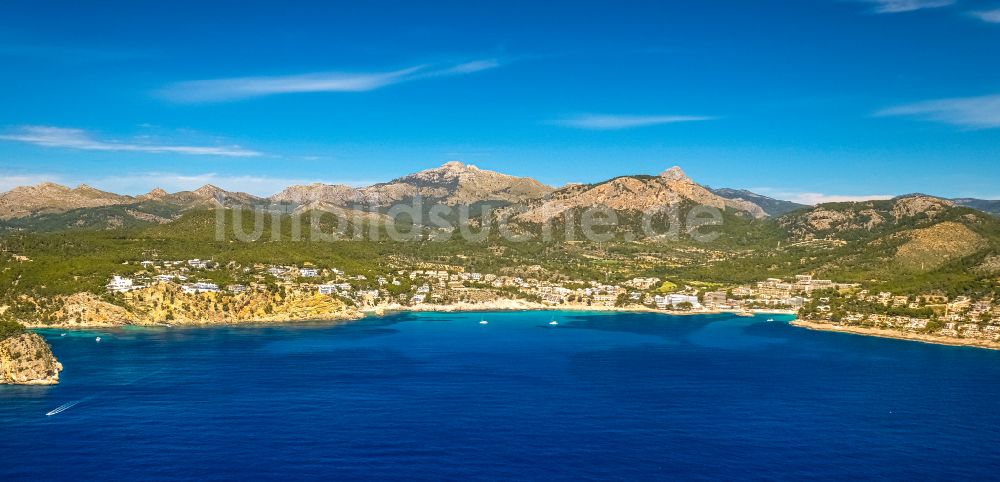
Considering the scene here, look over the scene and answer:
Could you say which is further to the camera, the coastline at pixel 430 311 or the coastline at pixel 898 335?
the coastline at pixel 430 311

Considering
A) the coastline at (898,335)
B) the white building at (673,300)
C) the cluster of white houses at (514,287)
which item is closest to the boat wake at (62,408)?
the cluster of white houses at (514,287)

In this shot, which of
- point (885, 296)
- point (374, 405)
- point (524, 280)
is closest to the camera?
point (374, 405)

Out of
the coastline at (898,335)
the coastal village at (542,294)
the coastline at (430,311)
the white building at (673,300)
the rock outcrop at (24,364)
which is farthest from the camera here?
the white building at (673,300)

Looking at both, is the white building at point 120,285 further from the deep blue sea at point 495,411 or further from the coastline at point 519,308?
the coastline at point 519,308

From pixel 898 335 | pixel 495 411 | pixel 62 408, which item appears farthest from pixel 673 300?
pixel 62 408

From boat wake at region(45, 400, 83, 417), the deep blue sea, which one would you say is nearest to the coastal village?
the deep blue sea

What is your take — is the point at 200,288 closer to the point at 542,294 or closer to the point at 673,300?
the point at 542,294

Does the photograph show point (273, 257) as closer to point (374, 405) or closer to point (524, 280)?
point (524, 280)

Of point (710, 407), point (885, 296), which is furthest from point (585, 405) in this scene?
point (885, 296)
